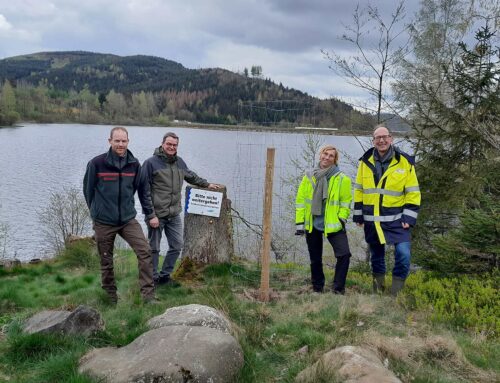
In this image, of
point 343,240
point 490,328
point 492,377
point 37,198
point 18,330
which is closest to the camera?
point 492,377

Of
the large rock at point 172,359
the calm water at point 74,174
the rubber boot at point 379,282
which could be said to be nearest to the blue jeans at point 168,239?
the calm water at point 74,174

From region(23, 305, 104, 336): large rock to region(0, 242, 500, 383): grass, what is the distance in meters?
0.10

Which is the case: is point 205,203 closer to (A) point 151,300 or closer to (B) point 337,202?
(A) point 151,300

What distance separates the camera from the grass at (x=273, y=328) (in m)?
3.90

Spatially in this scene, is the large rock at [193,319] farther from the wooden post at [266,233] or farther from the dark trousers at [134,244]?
the wooden post at [266,233]

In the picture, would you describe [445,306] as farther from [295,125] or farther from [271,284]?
[295,125]

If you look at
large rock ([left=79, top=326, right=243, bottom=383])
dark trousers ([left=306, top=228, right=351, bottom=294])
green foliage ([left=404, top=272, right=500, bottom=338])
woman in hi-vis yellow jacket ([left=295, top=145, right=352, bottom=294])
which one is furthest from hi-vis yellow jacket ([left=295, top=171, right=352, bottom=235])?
large rock ([left=79, top=326, right=243, bottom=383])

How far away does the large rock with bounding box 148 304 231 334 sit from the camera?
4.21m

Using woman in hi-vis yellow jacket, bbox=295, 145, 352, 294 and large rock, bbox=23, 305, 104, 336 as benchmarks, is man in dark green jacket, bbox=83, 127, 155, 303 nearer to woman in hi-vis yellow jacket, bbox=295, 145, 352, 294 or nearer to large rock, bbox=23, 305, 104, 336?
large rock, bbox=23, 305, 104, 336

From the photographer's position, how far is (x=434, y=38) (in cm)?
1927

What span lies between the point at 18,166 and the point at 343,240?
3278 centimetres

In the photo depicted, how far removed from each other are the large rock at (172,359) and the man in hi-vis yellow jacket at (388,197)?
2.84m

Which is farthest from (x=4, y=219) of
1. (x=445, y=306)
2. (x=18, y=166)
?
(x=445, y=306)

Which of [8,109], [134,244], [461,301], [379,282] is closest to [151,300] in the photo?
[134,244]
